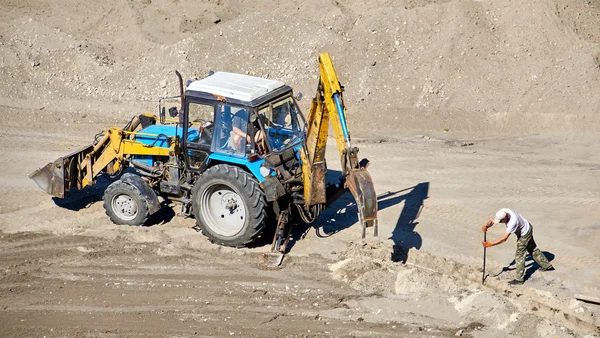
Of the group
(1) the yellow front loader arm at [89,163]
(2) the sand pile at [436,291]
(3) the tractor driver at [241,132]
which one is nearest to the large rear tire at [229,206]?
(3) the tractor driver at [241,132]

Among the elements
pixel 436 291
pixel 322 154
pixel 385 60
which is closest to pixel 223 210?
pixel 322 154

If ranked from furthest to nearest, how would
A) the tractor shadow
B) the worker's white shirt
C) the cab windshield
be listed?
the cab windshield → the tractor shadow → the worker's white shirt

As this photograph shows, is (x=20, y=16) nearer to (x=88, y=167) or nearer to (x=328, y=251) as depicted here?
(x=88, y=167)

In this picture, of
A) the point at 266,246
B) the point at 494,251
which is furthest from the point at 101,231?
the point at 494,251

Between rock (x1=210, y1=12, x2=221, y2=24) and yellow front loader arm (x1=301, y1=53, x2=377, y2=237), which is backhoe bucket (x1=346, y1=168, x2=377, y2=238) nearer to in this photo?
yellow front loader arm (x1=301, y1=53, x2=377, y2=237)

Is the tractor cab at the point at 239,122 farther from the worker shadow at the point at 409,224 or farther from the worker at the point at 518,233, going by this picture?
the worker at the point at 518,233

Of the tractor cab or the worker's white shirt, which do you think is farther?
the tractor cab

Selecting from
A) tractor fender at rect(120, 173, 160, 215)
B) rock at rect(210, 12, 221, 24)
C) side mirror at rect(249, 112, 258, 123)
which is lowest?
tractor fender at rect(120, 173, 160, 215)

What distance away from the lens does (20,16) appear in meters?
23.2

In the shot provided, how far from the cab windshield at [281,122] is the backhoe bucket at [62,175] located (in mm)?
3455

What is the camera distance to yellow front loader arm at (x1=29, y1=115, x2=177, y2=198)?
1346cm

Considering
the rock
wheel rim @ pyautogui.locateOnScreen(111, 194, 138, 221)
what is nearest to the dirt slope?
the rock

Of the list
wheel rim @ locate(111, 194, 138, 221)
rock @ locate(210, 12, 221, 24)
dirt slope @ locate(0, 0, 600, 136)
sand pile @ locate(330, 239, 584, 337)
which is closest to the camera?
sand pile @ locate(330, 239, 584, 337)

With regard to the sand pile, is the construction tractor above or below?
above
